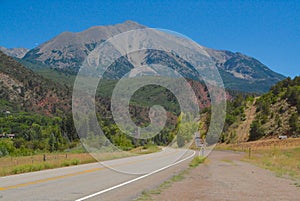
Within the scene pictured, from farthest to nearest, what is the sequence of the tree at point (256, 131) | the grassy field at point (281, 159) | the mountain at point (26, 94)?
the mountain at point (26, 94), the tree at point (256, 131), the grassy field at point (281, 159)

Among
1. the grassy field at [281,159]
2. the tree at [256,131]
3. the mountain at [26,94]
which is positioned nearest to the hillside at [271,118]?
the tree at [256,131]

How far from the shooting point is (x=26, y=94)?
5546 inches

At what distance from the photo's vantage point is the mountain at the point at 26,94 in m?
138

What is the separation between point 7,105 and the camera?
138125 mm

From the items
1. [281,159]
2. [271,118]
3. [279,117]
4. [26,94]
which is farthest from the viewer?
[26,94]

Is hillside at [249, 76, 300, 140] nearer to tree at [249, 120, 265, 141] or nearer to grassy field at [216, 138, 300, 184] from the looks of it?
tree at [249, 120, 265, 141]

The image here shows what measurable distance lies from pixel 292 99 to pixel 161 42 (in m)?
77.5

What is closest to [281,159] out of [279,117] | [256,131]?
[256,131]

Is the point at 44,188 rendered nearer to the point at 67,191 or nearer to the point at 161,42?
the point at 67,191

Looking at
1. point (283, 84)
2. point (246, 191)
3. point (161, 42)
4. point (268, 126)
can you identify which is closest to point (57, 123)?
point (268, 126)

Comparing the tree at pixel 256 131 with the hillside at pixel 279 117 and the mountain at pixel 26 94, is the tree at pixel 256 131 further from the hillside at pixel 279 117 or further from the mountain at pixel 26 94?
the mountain at pixel 26 94

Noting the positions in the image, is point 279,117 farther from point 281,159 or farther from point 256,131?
point 281,159

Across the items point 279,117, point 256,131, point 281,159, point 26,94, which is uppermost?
point 26,94

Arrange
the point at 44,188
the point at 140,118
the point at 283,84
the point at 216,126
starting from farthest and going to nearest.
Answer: the point at 283,84
the point at 140,118
the point at 216,126
the point at 44,188
